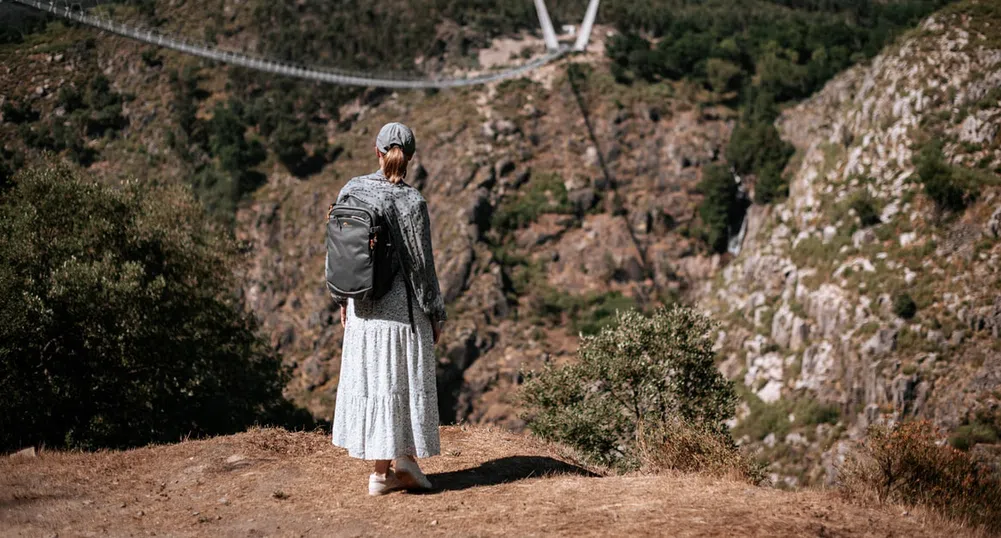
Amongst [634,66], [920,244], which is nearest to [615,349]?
[920,244]

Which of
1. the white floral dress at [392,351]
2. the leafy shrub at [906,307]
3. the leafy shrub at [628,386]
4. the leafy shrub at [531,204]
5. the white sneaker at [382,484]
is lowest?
the leafy shrub at [906,307]

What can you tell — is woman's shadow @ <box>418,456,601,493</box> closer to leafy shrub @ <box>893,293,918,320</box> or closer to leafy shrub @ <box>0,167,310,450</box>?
leafy shrub @ <box>0,167,310,450</box>

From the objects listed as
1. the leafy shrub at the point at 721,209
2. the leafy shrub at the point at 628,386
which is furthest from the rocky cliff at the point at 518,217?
the leafy shrub at the point at 628,386

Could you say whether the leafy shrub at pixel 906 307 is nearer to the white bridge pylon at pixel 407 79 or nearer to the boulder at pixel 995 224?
the boulder at pixel 995 224

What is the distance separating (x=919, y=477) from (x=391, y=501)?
5.75 meters

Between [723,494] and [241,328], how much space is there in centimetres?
2312

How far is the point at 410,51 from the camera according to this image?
296 ft

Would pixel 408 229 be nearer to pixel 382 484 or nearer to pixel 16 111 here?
pixel 382 484

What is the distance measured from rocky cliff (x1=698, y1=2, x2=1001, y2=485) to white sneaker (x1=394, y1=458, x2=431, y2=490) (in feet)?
115

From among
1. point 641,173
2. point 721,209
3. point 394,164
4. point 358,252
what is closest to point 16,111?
point 394,164

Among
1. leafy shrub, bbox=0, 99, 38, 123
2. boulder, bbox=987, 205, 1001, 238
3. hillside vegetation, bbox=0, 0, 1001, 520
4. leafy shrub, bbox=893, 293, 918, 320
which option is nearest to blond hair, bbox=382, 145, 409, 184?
hillside vegetation, bbox=0, 0, 1001, 520

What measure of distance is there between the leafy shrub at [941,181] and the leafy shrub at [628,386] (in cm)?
3344

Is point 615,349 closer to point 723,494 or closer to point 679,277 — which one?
point 723,494

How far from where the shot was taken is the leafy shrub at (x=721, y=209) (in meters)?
71.9
